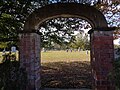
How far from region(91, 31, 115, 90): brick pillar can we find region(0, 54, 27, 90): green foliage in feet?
7.65

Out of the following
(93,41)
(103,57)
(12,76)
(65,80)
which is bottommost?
(65,80)

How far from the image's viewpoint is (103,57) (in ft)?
25.2

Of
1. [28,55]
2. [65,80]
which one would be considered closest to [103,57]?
[28,55]

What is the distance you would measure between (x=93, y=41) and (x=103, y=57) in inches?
24.1

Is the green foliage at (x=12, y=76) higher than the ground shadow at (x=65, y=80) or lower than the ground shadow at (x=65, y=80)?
higher

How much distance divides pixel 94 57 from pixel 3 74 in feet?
9.56

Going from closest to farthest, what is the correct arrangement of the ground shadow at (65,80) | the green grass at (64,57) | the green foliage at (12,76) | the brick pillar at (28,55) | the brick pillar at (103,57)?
the green foliage at (12,76) < the brick pillar at (103,57) < the brick pillar at (28,55) < the ground shadow at (65,80) < the green grass at (64,57)

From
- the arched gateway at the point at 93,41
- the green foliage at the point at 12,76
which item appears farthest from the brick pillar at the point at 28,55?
the green foliage at the point at 12,76

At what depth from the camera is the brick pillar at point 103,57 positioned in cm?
761

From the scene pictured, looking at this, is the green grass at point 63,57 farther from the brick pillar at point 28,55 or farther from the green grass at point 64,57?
the brick pillar at point 28,55

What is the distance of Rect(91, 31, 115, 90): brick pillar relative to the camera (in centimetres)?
761

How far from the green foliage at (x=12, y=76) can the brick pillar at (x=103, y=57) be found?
2.33 m

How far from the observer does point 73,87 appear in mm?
10961

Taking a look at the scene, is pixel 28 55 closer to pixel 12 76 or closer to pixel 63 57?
pixel 12 76
